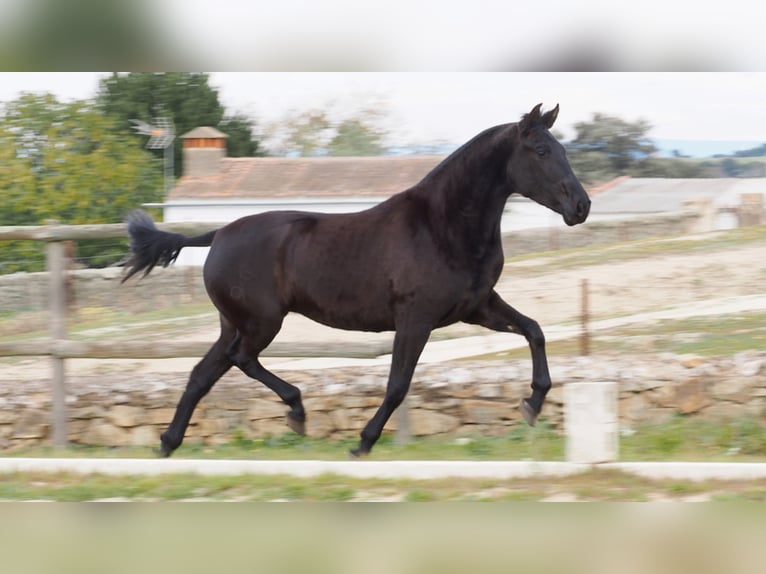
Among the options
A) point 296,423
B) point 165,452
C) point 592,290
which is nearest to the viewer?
point 165,452

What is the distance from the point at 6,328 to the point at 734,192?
50.2ft

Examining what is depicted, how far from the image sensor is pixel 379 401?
28.1 feet

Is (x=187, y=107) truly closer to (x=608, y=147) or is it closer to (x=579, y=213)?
(x=608, y=147)

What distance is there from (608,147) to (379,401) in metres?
18.0

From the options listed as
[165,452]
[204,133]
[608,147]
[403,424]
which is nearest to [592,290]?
[403,424]

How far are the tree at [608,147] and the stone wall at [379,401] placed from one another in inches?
595

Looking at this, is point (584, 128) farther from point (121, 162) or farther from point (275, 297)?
point (275, 297)

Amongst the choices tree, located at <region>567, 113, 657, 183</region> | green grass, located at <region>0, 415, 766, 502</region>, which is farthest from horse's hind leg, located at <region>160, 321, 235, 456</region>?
tree, located at <region>567, 113, 657, 183</region>

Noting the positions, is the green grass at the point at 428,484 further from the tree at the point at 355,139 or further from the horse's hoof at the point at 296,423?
the tree at the point at 355,139

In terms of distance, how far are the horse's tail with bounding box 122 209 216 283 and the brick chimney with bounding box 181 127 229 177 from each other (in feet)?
63.3

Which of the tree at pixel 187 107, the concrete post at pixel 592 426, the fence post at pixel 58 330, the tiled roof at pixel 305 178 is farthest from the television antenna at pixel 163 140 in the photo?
the concrete post at pixel 592 426

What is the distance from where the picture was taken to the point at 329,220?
736 centimetres

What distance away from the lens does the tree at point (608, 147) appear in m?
23.8

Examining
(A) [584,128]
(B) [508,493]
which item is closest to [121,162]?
(A) [584,128]
